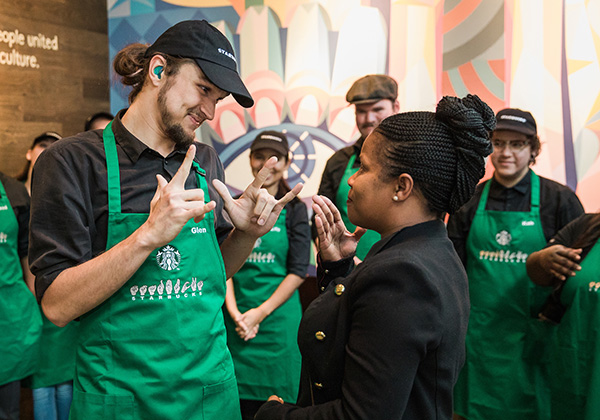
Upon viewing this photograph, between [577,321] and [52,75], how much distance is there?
3.17 metres

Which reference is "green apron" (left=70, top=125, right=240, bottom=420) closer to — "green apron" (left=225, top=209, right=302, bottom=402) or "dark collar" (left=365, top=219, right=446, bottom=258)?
"dark collar" (left=365, top=219, right=446, bottom=258)

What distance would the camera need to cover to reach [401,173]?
3.94 ft

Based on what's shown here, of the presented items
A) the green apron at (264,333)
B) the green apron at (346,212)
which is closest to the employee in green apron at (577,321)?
the green apron at (346,212)

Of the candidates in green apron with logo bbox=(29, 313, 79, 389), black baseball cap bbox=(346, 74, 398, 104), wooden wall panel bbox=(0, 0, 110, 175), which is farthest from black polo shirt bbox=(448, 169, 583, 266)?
wooden wall panel bbox=(0, 0, 110, 175)

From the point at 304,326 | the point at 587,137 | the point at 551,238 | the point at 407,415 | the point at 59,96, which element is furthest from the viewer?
the point at 59,96

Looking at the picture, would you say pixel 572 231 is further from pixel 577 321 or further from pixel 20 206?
pixel 20 206

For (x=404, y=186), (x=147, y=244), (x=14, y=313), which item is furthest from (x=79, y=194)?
(x=14, y=313)

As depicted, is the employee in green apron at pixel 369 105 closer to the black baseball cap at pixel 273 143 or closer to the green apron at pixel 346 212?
the green apron at pixel 346 212

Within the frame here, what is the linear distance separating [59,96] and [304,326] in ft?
9.53

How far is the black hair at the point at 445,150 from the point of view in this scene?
3.84 ft

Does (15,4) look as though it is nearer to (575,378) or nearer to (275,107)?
(275,107)

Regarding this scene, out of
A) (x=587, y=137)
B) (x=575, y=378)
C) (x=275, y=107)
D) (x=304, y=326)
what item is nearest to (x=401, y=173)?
(x=304, y=326)

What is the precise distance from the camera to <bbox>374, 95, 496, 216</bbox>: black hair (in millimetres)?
1171

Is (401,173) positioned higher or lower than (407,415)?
higher
